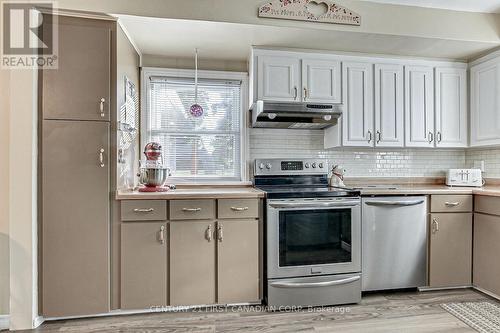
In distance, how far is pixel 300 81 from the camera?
2.73 meters

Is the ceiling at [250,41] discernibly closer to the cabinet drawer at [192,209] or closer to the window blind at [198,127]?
the window blind at [198,127]

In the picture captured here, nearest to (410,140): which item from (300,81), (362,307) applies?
(300,81)

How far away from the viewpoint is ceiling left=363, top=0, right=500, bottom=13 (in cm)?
241

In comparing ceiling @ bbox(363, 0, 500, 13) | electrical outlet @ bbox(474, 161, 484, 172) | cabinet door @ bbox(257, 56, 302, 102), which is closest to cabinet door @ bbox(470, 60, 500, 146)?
electrical outlet @ bbox(474, 161, 484, 172)

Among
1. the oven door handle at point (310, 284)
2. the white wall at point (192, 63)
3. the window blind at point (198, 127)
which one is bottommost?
the oven door handle at point (310, 284)

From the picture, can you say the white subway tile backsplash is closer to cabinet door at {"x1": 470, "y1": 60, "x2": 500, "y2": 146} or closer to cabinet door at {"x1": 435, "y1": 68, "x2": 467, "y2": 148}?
cabinet door at {"x1": 435, "y1": 68, "x2": 467, "y2": 148}

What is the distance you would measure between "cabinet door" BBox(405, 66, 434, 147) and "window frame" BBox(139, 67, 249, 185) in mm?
1631

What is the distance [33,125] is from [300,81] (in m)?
2.17

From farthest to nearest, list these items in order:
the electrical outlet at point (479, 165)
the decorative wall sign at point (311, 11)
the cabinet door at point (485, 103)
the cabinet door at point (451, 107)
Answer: the electrical outlet at point (479, 165)
the cabinet door at point (451, 107)
the cabinet door at point (485, 103)
the decorative wall sign at point (311, 11)

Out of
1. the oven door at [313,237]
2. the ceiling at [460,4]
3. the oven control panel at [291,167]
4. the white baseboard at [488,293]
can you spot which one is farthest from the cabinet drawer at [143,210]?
the white baseboard at [488,293]

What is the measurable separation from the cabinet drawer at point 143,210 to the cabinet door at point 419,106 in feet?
7.96

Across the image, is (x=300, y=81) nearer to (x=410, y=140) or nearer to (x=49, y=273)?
(x=410, y=140)

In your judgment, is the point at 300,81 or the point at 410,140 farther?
the point at 410,140

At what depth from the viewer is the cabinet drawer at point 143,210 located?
2.21 metres
